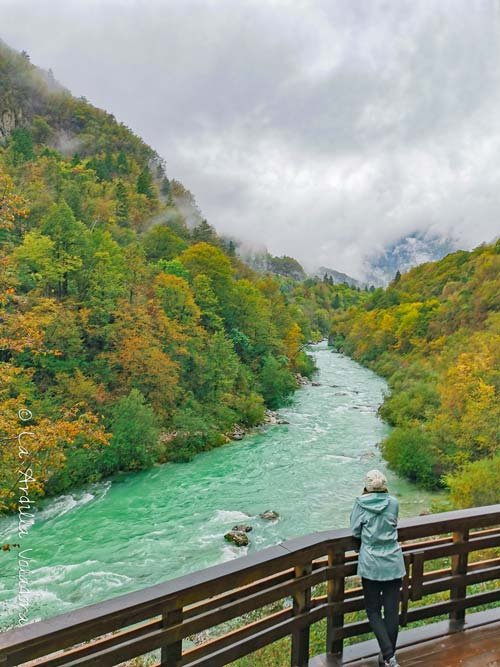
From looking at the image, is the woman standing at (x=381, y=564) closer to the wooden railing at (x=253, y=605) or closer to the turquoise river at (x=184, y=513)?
the wooden railing at (x=253, y=605)

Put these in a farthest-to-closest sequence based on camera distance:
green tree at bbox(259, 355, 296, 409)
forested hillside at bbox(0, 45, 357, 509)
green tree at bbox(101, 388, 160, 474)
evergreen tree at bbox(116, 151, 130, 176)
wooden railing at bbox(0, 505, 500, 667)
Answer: evergreen tree at bbox(116, 151, 130, 176)
green tree at bbox(259, 355, 296, 409)
green tree at bbox(101, 388, 160, 474)
forested hillside at bbox(0, 45, 357, 509)
wooden railing at bbox(0, 505, 500, 667)

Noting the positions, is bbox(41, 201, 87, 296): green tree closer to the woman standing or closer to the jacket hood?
the jacket hood

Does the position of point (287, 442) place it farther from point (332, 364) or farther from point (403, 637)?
point (332, 364)

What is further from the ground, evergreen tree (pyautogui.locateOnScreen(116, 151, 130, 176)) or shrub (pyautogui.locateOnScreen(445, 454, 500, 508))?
evergreen tree (pyautogui.locateOnScreen(116, 151, 130, 176))

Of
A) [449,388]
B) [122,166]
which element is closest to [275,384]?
[449,388]

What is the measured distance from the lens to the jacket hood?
3678mm

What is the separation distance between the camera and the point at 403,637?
4.04 m

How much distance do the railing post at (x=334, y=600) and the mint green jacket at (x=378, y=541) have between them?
18cm

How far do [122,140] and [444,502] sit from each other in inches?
3454

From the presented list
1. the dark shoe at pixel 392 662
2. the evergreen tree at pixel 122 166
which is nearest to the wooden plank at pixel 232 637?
the dark shoe at pixel 392 662

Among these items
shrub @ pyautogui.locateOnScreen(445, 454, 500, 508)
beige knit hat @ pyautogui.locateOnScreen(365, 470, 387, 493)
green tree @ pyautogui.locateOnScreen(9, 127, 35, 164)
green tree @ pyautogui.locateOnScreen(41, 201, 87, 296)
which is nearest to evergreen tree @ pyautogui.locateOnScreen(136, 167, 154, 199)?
green tree @ pyautogui.locateOnScreen(9, 127, 35, 164)

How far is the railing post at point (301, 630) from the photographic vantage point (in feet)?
11.0

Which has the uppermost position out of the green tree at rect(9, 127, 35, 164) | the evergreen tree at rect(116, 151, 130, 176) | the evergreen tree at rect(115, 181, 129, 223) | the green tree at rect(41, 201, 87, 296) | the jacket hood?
the evergreen tree at rect(116, 151, 130, 176)

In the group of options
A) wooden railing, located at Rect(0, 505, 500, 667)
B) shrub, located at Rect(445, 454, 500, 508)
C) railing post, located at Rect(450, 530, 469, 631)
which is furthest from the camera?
shrub, located at Rect(445, 454, 500, 508)
